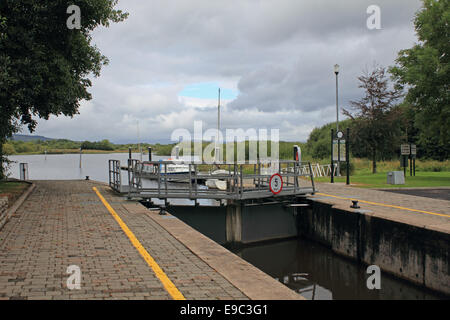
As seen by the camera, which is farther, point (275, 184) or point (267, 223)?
point (267, 223)

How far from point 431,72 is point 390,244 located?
17720 millimetres

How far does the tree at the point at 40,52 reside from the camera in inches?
517

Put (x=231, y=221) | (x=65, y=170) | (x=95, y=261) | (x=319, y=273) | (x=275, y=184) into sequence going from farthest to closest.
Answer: (x=65, y=170) < (x=231, y=221) < (x=275, y=184) < (x=319, y=273) < (x=95, y=261)

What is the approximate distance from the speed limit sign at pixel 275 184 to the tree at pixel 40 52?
8489mm

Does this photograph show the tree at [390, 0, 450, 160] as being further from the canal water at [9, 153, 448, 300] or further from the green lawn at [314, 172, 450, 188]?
the canal water at [9, 153, 448, 300]

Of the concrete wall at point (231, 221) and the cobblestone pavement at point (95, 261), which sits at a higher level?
the cobblestone pavement at point (95, 261)

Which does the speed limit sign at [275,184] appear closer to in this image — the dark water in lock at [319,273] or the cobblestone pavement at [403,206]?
the cobblestone pavement at [403,206]

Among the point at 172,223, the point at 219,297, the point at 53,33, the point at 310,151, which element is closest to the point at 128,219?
the point at 172,223

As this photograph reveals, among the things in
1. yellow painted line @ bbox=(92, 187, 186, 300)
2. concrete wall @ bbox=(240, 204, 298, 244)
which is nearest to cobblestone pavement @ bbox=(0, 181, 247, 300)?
yellow painted line @ bbox=(92, 187, 186, 300)

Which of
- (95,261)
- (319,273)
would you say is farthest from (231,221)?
(95,261)

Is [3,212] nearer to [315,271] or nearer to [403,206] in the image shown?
[315,271]

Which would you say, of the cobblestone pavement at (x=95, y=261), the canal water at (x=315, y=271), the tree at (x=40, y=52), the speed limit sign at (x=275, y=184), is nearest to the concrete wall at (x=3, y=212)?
the cobblestone pavement at (x=95, y=261)

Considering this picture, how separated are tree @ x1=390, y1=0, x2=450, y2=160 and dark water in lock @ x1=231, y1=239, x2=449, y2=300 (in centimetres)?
1495

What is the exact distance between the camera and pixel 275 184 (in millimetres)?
14188
